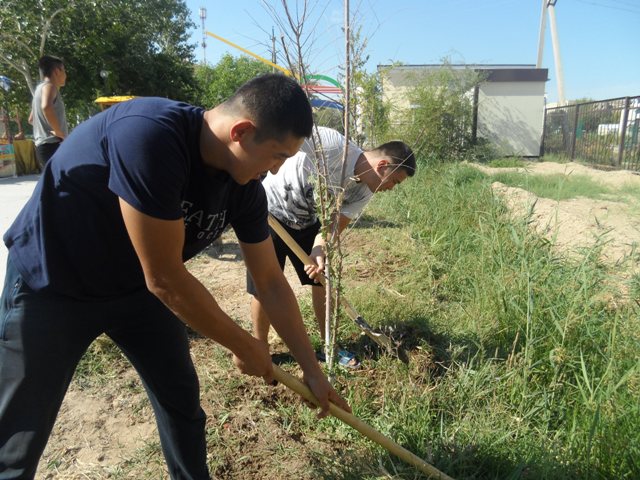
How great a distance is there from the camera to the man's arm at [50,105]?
14.7 feet

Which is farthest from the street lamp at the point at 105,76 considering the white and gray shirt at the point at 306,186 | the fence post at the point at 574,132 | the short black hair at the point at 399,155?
the short black hair at the point at 399,155

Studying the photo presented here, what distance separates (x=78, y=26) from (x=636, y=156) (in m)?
17.3

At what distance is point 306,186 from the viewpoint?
271 centimetres

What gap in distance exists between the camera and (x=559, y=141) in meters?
16.2

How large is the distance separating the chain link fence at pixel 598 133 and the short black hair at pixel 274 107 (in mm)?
13480

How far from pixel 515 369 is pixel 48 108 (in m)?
4.65

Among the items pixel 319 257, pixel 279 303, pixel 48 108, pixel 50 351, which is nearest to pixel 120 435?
pixel 50 351

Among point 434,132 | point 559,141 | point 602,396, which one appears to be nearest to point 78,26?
point 434,132

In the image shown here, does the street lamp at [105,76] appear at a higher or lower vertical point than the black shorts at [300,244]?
higher

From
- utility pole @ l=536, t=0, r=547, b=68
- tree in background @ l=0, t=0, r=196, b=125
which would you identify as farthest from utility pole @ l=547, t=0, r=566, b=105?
tree in background @ l=0, t=0, r=196, b=125

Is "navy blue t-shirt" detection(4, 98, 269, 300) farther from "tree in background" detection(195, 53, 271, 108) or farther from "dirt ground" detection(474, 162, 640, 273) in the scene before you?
"tree in background" detection(195, 53, 271, 108)

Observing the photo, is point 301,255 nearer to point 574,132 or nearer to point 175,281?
point 175,281

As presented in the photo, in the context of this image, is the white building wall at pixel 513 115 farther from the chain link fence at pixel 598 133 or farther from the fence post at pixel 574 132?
the fence post at pixel 574 132

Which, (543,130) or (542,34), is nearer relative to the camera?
(543,130)
